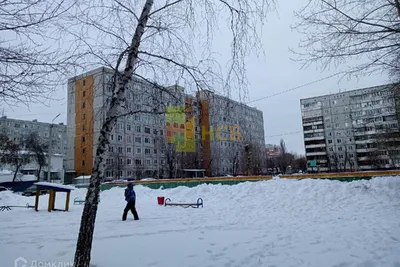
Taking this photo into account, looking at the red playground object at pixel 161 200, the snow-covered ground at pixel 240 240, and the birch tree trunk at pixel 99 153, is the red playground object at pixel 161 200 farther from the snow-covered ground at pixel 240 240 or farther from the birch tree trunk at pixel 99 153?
the birch tree trunk at pixel 99 153

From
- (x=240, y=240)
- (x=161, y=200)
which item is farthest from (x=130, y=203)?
(x=240, y=240)

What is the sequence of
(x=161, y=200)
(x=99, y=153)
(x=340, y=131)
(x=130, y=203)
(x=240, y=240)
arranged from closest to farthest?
(x=99, y=153), (x=240, y=240), (x=130, y=203), (x=161, y=200), (x=340, y=131)

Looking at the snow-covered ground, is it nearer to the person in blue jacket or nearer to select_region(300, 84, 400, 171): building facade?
the person in blue jacket

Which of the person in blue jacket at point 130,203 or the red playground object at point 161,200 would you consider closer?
the person in blue jacket at point 130,203

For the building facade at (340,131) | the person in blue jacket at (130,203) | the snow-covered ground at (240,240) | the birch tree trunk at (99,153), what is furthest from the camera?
the building facade at (340,131)

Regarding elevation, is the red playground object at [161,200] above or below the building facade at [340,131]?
below

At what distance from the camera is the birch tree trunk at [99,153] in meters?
4.83

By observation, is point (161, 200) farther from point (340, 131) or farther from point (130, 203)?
point (340, 131)

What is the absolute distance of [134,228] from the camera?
368 inches

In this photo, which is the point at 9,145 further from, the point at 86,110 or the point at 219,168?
the point at 86,110

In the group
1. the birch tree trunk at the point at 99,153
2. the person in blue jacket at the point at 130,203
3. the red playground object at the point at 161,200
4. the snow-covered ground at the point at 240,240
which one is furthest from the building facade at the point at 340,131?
the birch tree trunk at the point at 99,153

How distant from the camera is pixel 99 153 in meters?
5.13

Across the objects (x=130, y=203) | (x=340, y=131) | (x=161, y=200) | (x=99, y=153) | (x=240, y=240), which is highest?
(x=340, y=131)

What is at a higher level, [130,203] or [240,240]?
[130,203]
